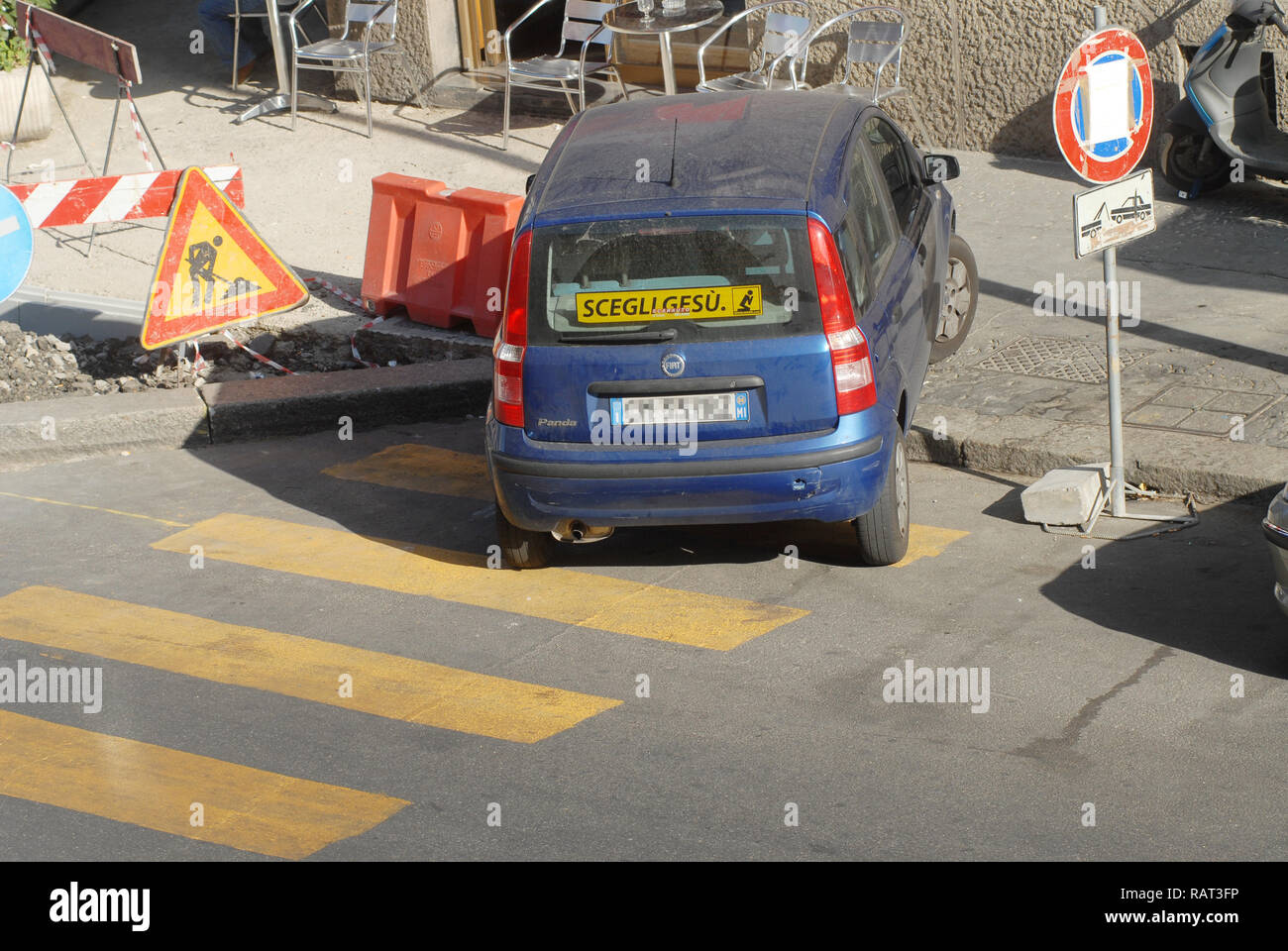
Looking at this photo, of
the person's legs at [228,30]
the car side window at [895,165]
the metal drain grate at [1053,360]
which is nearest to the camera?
the car side window at [895,165]

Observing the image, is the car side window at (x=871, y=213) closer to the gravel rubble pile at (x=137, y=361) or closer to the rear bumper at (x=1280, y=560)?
the rear bumper at (x=1280, y=560)

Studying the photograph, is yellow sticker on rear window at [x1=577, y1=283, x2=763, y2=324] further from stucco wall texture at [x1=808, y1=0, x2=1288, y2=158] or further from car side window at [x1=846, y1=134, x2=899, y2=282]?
stucco wall texture at [x1=808, y1=0, x2=1288, y2=158]

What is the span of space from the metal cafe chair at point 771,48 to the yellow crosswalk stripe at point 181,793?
8904 millimetres

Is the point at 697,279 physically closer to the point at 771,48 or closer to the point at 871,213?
the point at 871,213

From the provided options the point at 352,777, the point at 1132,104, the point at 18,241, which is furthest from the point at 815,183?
the point at 18,241

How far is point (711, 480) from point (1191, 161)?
703 cm

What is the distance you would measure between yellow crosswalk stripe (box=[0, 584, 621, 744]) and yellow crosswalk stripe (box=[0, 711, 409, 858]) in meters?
0.56

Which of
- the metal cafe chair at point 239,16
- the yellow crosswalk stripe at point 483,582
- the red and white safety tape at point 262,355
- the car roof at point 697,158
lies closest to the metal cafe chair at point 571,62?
the metal cafe chair at point 239,16

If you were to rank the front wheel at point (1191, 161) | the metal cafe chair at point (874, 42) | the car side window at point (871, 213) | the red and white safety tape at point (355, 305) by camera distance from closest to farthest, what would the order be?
the car side window at point (871, 213), the red and white safety tape at point (355, 305), the front wheel at point (1191, 161), the metal cafe chair at point (874, 42)

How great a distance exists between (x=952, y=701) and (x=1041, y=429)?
8.82ft

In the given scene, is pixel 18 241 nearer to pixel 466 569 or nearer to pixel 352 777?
pixel 466 569

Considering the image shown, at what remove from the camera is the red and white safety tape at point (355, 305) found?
33.1ft

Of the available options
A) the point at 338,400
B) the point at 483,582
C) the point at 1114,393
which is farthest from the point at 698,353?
the point at 338,400

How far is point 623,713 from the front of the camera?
5602 mm
